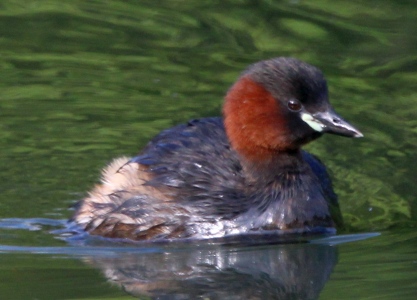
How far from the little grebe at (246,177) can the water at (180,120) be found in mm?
215

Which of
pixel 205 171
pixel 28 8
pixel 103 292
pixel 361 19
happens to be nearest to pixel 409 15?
pixel 361 19

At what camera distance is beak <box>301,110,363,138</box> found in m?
7.41

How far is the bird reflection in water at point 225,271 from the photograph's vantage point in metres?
6.46

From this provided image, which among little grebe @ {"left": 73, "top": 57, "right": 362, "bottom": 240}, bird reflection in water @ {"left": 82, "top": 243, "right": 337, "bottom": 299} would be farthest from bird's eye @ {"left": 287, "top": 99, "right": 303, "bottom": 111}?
bird reflection in water @ {"left": 82, "top": 243, "right": 337, "bottom": 299}

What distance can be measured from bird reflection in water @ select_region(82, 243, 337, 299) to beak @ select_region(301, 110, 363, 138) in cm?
84

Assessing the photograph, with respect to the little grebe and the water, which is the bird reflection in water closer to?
the water

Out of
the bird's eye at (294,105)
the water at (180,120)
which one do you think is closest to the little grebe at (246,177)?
the bird's eye at (294,105)

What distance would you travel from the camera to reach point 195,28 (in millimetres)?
11758

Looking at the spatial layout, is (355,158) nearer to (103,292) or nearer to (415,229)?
(415,229)

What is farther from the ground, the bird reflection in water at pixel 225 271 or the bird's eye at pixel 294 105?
the bird's eye at pixel 294 105

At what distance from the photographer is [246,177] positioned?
7617 mm

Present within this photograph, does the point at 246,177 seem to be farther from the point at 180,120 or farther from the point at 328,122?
the point at 180,120

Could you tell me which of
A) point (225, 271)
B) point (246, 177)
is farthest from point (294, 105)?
point (225, 271)

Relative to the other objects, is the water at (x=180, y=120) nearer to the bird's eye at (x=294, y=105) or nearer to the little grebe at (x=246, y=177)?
the little grebe at (x=246, y=177)
